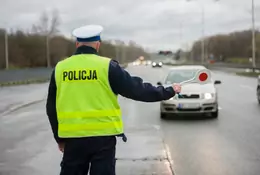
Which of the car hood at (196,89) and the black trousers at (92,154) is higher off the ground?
the black trousers at (92,154)

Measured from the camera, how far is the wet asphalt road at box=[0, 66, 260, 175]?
783cm

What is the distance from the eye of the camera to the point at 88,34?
12.5 ft

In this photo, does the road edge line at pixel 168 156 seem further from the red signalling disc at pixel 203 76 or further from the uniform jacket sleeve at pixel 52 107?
the uniform jacket sleeve at pixel 52 107

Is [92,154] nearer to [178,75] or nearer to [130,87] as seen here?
[130,87]

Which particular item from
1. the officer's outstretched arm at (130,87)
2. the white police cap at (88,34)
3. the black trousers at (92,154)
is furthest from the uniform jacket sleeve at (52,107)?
the officer's outstretched arm at (130,87)

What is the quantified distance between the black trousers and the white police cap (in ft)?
2.52

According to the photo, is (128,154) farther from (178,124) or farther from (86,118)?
(86,118)

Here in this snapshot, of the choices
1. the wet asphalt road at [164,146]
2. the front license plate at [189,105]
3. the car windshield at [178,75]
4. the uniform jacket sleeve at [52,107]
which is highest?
the uniform jacket sleeve at [52,107]

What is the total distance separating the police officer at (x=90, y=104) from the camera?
12.2 ft

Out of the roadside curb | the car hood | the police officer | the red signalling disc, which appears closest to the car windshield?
the car hood

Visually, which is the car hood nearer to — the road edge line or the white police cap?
the road edge line

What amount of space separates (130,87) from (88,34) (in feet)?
1.73

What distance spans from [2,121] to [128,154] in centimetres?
760

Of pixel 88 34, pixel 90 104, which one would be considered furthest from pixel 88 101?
pixel 88 34
